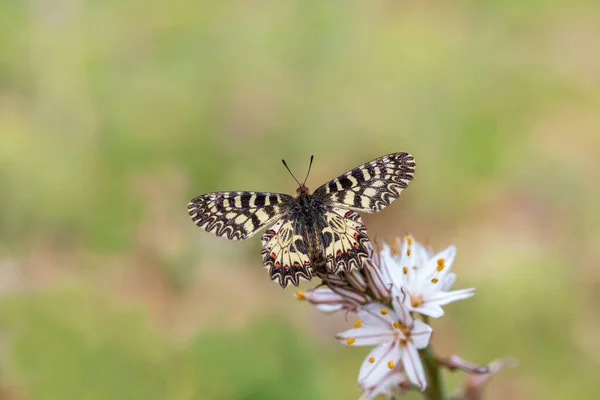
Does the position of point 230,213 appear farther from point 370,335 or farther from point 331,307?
point 370,335

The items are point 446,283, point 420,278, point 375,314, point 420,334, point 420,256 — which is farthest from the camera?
point 420,256

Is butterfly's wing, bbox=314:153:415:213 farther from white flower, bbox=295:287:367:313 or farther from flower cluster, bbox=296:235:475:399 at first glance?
white flower, bbox=295:287:367:313

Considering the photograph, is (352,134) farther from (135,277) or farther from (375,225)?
(135,277)

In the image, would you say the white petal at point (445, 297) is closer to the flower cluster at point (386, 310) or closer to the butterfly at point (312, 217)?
the flower cluster at point (386, 310)

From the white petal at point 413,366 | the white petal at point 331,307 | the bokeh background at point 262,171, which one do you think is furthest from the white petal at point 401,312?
the bokeh background at point 262,171

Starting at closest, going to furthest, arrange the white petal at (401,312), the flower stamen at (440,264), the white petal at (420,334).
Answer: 1. the white petal at (420,334)
2. the white petal at (401,312)
3. the flower stamen at (440,264)

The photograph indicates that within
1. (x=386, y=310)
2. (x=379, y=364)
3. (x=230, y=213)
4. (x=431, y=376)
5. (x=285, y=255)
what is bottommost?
(x=431, y=376)

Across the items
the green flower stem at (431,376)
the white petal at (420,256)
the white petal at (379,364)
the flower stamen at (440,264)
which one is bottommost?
the green flower stem at (431,376)

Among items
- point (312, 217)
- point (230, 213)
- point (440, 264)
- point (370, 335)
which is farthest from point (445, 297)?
point (230, 213)
